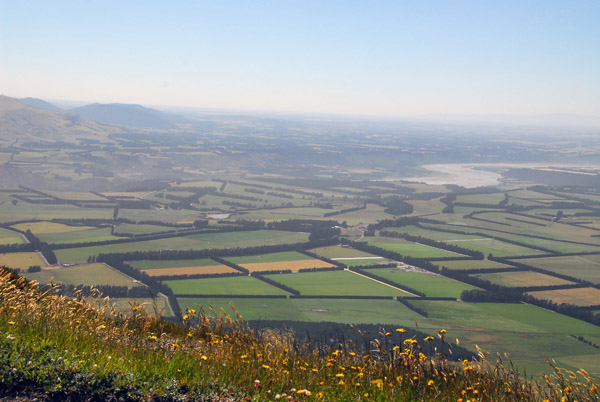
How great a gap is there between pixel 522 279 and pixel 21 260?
64111 millimetres

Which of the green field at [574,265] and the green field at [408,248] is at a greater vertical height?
the green field at [574,265]

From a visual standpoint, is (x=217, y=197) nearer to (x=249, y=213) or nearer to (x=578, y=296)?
(x=249, y=213)

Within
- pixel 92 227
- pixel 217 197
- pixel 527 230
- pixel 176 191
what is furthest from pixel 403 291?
pixel 176 191

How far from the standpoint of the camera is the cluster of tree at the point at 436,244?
7981 centimetres

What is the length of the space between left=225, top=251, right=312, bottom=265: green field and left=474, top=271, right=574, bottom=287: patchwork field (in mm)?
25974

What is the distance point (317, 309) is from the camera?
171 ft

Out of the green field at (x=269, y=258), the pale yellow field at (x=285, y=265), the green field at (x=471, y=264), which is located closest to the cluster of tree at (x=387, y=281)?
the pale yellow field at (x=285, y=265)

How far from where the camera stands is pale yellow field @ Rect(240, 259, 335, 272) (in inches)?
2692

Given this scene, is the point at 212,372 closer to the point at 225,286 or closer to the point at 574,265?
the point at 225,286

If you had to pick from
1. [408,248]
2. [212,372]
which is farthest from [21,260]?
[212,372]

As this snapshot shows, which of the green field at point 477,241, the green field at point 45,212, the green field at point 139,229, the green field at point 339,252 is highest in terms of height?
the green field at point 477,241

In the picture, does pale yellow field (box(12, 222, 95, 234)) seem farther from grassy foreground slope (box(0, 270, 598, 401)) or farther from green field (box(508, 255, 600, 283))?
grassy foreground slope (box(0, 270, 598, 401))

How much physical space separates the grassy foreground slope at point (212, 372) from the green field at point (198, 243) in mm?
64767

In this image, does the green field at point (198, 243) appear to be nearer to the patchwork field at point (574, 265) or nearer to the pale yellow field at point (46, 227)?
the pale yellow field at point (46, 227)
